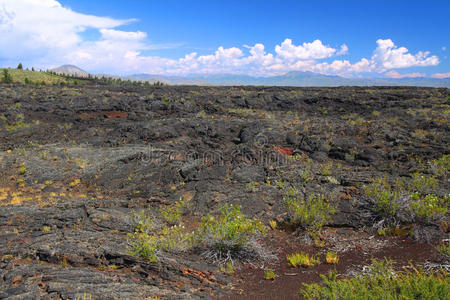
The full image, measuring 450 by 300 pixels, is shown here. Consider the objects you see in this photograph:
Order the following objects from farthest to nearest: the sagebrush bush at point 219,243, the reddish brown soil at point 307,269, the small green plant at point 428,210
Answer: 1. the small green plant at point 428,210
2. the sagebrush bush at point 219,243
3. the reddish brown soil at point 307,269

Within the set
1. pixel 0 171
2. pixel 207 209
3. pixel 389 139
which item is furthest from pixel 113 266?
pixel 389 139

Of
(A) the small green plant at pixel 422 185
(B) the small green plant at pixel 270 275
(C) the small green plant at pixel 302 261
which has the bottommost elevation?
(B) the small green plant at pixel 270 275

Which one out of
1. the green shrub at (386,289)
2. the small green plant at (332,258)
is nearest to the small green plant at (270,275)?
the green shrub at (386,289)

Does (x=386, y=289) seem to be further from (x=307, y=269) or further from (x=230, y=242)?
(x=230, y=242)

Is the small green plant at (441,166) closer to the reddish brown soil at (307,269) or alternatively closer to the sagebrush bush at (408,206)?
the sagebrush bush at (408,206)

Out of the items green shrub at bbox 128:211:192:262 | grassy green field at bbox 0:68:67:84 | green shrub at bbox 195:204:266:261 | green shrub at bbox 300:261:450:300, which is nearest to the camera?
green shrub at bbox 300:261:450:300

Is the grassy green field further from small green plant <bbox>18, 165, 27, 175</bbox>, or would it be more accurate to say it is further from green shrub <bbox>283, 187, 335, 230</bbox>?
green shrub <bbox>283, 187, 335, 230</bbox>

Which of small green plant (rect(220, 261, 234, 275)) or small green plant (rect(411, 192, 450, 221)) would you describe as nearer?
small green plant (rect(220, 261, 234, 275))

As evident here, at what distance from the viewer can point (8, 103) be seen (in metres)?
23.6

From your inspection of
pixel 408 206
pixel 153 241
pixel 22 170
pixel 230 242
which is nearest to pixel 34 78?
pixel 22 170

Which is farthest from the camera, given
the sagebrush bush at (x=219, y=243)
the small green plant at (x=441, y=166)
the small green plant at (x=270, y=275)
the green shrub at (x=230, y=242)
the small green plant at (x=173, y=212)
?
the small green plant at (x=441, y=166)

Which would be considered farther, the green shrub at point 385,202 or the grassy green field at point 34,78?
the grassy green field at point 34,78

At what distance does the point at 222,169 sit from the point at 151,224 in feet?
A: 14.6

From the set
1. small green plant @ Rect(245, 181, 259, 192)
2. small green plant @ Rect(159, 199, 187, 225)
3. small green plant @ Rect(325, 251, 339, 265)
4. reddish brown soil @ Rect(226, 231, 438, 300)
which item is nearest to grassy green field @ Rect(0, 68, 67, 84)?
small green plant @ Rect(159, 199, 187, 225)
